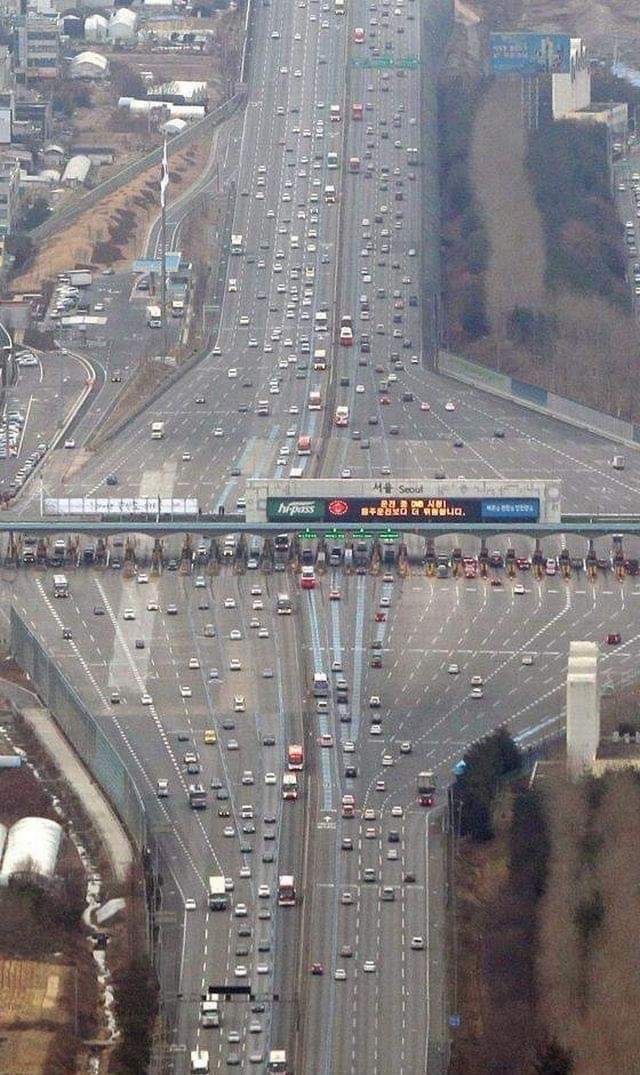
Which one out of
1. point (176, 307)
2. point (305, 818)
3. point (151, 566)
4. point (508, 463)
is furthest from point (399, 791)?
point (176, 307)

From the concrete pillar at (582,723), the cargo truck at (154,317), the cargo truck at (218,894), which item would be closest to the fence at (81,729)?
the cargo truck at (218,894)

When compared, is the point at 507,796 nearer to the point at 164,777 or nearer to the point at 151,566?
the point at 164,777

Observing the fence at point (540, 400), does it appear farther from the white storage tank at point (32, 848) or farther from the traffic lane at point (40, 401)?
the white storage tank at point (32, 848)

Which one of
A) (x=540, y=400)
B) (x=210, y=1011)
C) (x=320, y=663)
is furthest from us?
(x=540, y=400)

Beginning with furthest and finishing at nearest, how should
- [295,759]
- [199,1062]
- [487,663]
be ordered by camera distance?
1. [487,663]
2. [295,759]
3. [199,1062]

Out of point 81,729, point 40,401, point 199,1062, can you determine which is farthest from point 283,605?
point 199,1062

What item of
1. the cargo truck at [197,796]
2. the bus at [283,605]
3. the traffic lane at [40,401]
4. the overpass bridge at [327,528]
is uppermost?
the traffic lane at [40,401]

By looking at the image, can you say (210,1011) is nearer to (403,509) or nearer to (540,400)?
(403,509)
